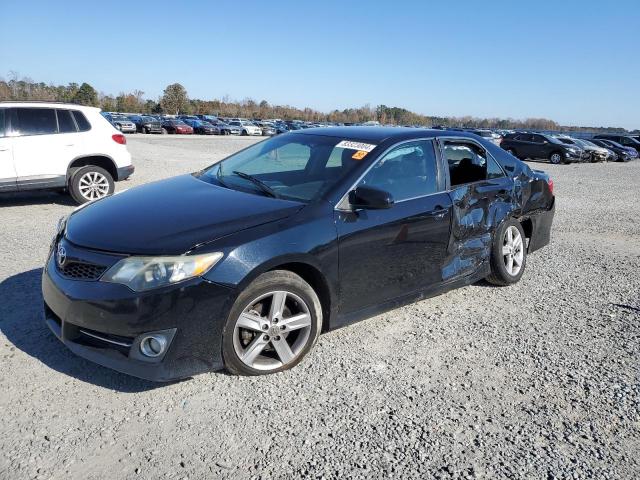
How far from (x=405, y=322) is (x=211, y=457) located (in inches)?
84.9

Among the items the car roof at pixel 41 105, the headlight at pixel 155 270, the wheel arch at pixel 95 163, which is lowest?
the wheel arch at pixel 95 163

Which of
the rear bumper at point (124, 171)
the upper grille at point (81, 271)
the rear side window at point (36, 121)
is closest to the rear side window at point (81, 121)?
the rear side window at point (36, 121)

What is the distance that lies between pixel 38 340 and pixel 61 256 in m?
0.78

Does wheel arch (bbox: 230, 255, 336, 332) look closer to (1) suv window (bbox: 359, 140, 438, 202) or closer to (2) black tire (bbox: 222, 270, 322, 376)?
(2) black tire (bbox: 222, 270, 322, 376)

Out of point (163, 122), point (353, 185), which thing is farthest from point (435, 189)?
point (163, 122)

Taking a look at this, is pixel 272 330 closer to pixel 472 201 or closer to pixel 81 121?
pixel 472 201

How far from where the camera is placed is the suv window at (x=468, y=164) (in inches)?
180

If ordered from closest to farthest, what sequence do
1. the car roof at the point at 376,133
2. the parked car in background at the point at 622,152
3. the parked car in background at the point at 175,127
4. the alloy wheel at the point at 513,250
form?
the car roof at the point at 376,133
the alloy wheel at the point at 513,250
the parked car in background at the point at 622,152
the parked car in background at the point at 175,127

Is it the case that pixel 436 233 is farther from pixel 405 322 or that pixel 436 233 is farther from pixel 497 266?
pixel 497 266

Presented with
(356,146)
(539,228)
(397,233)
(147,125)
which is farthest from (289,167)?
(147,125)

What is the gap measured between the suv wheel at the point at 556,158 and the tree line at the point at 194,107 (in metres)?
25.4

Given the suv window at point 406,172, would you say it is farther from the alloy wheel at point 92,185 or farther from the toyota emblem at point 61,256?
the alloy wheel at point 92,185

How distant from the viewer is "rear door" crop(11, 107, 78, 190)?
785 centimetres

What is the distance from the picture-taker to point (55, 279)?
320 centimetres
